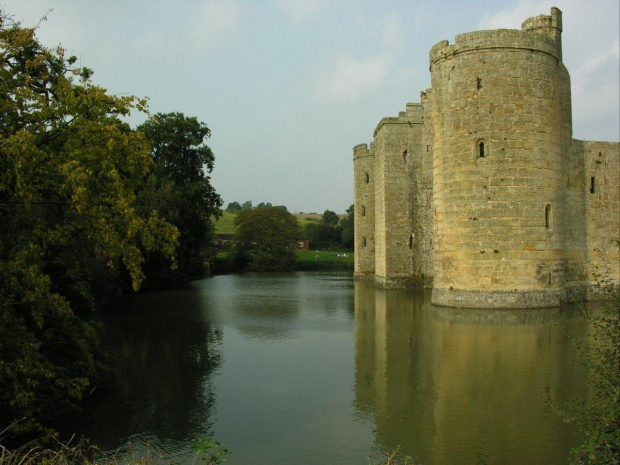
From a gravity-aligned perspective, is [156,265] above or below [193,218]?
below

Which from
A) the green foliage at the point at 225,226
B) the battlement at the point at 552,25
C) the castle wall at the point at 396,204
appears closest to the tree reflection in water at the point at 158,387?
the castle wall at the point at 396,204

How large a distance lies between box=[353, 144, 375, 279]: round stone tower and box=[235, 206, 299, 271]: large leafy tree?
63.8ft

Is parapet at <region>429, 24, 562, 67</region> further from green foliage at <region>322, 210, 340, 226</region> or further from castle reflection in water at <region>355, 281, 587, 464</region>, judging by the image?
green foliage at <region>322, 210, 340, 226</region>

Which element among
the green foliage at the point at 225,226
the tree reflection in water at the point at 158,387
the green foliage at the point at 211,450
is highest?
the green foliage at the point at 225,226

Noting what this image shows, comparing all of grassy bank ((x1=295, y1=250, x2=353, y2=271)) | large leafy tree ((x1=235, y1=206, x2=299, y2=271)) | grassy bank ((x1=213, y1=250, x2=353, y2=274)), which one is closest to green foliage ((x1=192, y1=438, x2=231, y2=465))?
grassy bank ((x1=213, y1=250, x2=353, y2=274))

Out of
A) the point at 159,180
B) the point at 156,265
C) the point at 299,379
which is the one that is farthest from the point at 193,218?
the point at 299,379

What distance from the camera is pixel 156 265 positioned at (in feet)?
106

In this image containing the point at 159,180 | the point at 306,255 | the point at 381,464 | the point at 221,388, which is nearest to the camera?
the point at 381,464

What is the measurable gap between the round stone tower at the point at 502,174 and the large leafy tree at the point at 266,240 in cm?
3659

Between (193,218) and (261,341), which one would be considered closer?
(261,341)

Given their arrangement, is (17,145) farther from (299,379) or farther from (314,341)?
(314,341)

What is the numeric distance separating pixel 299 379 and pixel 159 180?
27.0 m

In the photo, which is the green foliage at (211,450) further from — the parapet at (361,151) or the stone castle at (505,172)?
the parapet at (361,151)

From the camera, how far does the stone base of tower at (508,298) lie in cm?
1767
